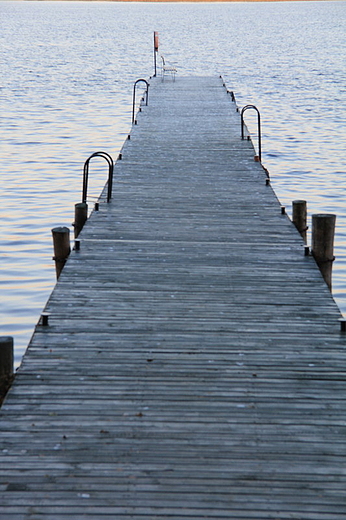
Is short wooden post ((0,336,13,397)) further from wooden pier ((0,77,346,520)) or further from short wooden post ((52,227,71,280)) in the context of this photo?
short wooden post ((52,227,71,280))

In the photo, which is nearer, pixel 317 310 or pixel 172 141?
pixel 317 310

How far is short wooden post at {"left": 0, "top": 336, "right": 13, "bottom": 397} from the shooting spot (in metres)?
6.22

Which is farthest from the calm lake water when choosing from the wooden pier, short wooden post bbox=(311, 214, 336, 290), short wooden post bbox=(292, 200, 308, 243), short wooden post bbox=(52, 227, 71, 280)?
the wooden pier

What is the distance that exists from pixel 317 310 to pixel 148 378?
7.77 ft

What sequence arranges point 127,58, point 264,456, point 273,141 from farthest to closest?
point 127,58 < point 273,141 < point 264,456

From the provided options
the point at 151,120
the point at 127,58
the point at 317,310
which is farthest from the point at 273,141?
the point at 127,58

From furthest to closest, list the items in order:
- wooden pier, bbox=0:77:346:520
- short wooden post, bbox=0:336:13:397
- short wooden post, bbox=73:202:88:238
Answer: short wooden post, bbox=73:202:88:238 < short wooden post, bbox=0:336:13:397 < wooden pier, bbox=0:77:346:520

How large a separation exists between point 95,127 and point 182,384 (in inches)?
862

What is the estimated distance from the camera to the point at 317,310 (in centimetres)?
795

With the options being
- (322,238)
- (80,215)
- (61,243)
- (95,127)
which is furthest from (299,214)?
(95,127)

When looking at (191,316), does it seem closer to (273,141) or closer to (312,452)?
(312,452)

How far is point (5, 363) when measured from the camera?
625 centimetres

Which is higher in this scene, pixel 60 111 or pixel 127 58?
pixel 127 58

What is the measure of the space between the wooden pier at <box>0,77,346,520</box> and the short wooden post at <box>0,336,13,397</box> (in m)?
0.12
